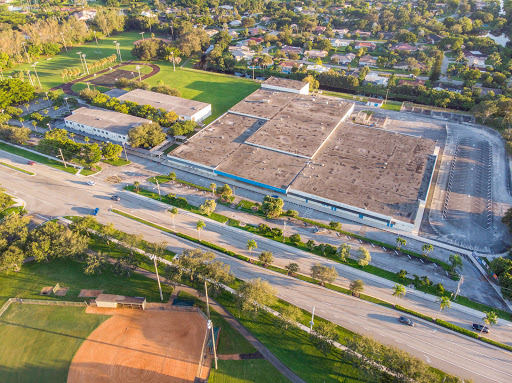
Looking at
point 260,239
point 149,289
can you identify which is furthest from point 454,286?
point 149,289

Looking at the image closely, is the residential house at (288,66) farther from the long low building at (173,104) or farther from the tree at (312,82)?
the long low building at (173,104)

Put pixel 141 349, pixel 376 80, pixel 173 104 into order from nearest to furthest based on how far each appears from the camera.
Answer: pixel 141 349
pixel 173 104
pixel 376 80

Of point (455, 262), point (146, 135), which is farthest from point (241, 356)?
point (146, 135)

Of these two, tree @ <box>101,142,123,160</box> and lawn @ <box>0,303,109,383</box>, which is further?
tree @ <box>101,142,123,160</box>

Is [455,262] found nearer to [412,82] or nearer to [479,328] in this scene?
[479,328]

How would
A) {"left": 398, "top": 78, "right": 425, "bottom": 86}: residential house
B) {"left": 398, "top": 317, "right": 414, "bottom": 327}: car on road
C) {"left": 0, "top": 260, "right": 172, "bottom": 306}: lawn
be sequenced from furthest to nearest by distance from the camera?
{"left": 398, "top": 78, "right": 425, "bottom": 86}: residential house
{"left": 0, "top": 260, "right": 172, "bottom": 306}: lawn
{"left": 398, "top": 317, "right": 414, "bottom": 327}: car on road

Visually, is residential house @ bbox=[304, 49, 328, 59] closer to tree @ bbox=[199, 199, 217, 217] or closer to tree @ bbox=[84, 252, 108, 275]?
tree @ bbox=[199, 199, 217, 217]

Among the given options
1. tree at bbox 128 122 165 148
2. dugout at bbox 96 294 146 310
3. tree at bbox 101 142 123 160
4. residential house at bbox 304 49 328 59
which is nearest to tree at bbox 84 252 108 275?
dugout at bbox 96 294 146 310

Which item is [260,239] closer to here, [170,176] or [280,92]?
[170,176]
